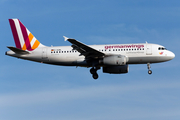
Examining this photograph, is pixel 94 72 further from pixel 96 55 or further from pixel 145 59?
pixel 145 59

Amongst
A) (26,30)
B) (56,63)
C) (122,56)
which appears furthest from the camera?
(26,30)

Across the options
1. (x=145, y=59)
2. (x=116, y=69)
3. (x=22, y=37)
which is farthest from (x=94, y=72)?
(x=22, y=37)

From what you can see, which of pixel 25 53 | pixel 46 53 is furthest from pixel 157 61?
pixel 25 53

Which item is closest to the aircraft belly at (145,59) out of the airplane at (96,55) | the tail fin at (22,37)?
the airplane at (96,55)

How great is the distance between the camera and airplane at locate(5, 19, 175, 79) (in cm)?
4512

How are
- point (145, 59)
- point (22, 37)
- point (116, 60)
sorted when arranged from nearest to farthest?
point (116, 60) → point (145, 59) → point (22, 37)

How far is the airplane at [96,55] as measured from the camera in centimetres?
4512

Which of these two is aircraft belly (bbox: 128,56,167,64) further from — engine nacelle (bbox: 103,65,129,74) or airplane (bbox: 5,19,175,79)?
engine nacelle (bbox: 103,65,129,74)

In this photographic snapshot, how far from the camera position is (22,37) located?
5131cm

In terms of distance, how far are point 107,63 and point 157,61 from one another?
736 cm

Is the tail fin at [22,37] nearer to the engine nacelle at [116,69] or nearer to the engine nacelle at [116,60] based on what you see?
the engine nacelle at [116,69]

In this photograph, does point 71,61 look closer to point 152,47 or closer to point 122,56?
point 122,56

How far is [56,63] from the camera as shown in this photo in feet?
159

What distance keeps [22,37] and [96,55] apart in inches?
523
